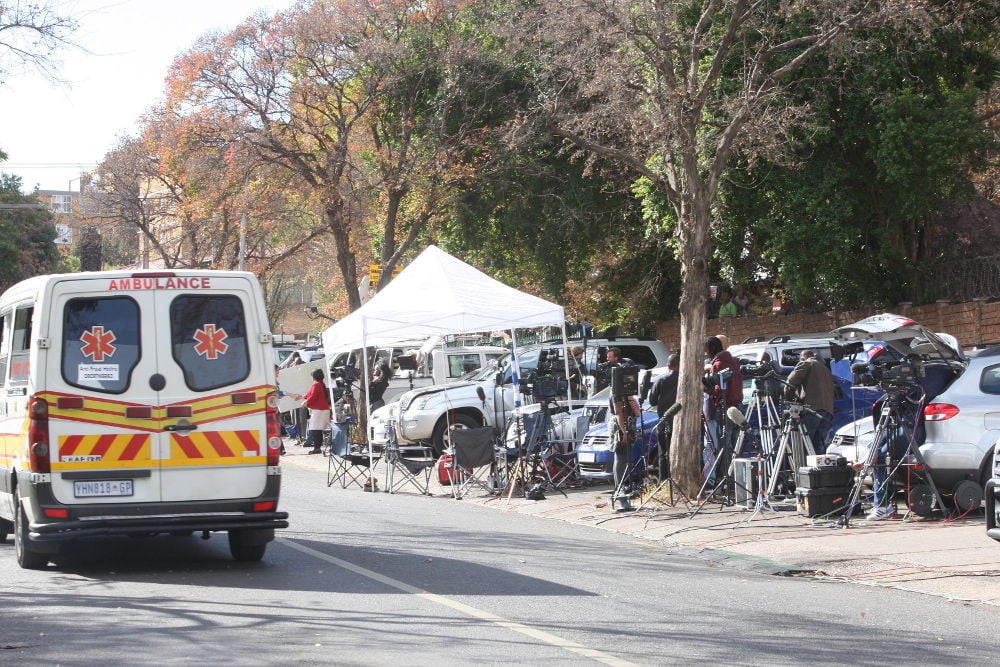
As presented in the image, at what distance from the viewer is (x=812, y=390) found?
15.0 meters

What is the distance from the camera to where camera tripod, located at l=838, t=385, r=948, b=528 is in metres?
12.9

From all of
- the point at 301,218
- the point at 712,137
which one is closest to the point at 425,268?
the point at 712,137

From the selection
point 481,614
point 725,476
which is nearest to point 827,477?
point 725,476

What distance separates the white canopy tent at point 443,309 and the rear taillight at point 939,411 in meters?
6.24

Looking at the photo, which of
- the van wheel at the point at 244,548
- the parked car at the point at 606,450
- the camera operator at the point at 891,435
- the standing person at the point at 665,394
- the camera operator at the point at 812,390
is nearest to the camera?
the van wheel at the point at 244,548

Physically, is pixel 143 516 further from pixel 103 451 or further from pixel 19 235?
pixel 19 235

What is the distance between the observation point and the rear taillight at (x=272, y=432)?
404 inches

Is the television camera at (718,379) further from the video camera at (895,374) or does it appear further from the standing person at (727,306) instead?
the standing person at (727,306)

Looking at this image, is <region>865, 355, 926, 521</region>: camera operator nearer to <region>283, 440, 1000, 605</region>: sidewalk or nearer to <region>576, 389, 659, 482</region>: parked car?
<region>283, 440, 1000, 605</region>: sidewalk

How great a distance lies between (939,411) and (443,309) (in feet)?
24.8

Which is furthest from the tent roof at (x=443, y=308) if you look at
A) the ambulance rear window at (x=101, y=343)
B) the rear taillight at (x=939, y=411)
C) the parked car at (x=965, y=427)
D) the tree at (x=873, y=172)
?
the ambulance rear window at (x=101, y=343)

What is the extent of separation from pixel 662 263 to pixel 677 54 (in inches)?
586

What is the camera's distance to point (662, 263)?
1262 inches

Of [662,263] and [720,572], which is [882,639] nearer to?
[720,572]
